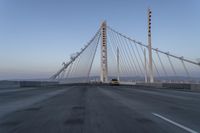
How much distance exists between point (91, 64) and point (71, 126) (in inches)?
2213

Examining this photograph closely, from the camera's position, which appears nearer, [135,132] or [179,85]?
[135,132]

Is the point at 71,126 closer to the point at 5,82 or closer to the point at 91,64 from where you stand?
the point at 5,82

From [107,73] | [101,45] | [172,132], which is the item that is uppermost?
[101,45]

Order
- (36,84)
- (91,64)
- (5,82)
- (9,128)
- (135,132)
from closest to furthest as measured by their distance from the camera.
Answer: (135,132) < (9,128) < (5,82) < (36,84) < (91,64)

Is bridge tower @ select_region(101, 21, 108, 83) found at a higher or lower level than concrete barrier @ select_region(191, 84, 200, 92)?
higher

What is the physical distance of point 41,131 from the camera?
724 cm

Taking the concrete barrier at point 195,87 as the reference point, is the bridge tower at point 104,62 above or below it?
above

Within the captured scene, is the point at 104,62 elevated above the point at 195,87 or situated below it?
above

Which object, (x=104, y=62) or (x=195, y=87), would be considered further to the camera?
(x=104, y=62)

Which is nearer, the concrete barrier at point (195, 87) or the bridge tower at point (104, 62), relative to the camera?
the concrete barrier at point (195, 87)

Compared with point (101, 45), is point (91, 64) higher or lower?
lower

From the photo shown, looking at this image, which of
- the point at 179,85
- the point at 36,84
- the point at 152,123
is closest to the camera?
the point at 152,123

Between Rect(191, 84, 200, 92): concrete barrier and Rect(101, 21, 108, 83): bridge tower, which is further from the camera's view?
Rect(101, 21, 108, 83): bridge tower


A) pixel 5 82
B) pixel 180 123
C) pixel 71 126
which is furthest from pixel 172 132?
pixel 5 82
